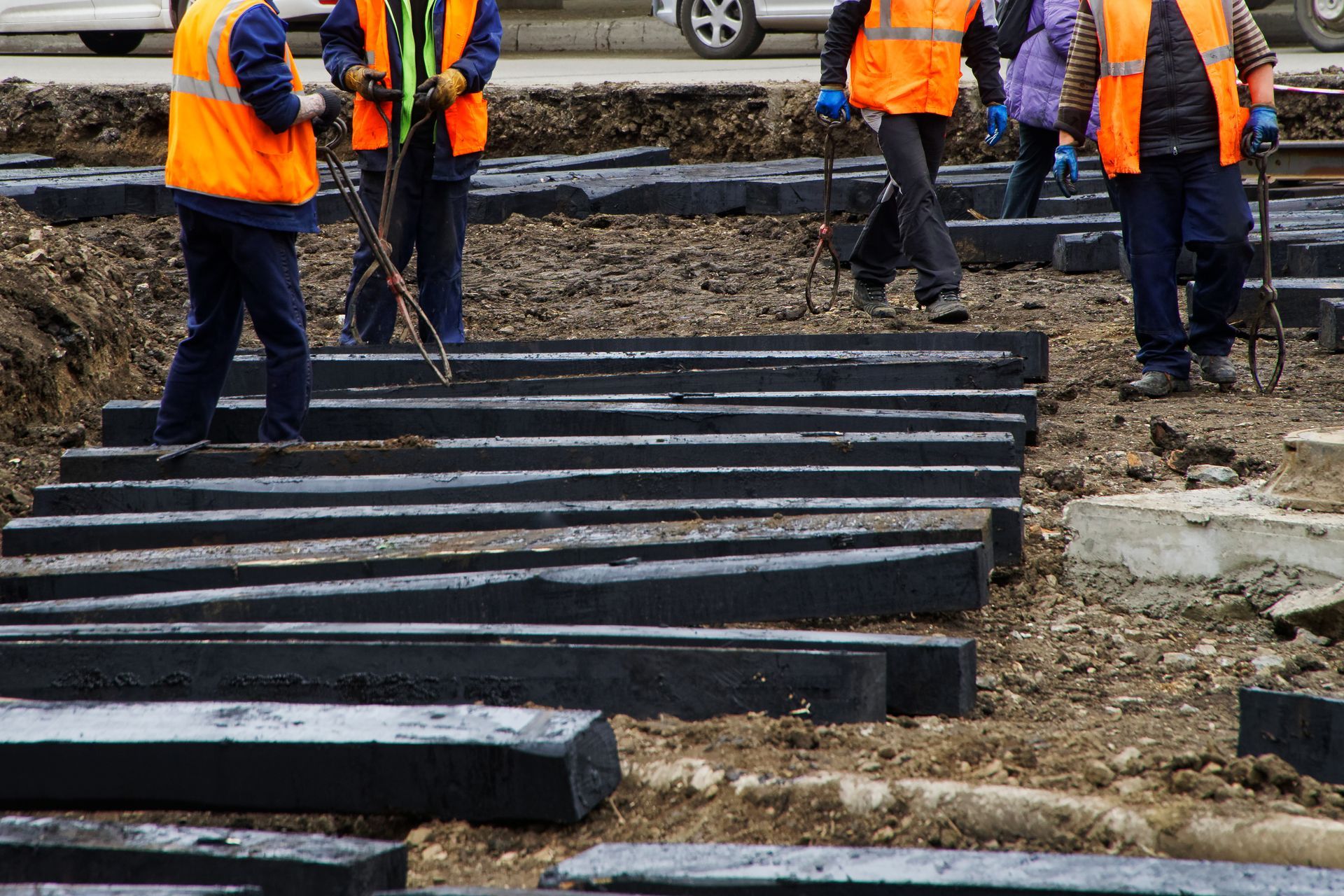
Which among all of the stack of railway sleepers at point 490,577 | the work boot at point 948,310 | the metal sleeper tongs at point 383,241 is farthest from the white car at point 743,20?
the stack of railway sleepers at point 490,577

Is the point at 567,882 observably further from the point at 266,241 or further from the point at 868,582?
the point at 266,241

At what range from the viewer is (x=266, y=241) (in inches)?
165

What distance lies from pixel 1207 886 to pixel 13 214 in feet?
19.6

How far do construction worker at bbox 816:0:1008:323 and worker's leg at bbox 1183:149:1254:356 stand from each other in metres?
1.53

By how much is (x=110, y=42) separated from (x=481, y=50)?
40.4ft

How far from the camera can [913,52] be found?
6.54 meters

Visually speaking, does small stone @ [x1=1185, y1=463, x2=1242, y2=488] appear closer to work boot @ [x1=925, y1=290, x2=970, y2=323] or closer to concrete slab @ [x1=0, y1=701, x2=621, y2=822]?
work boot @ [x1=925, y1=290, x2=970, y2=323]

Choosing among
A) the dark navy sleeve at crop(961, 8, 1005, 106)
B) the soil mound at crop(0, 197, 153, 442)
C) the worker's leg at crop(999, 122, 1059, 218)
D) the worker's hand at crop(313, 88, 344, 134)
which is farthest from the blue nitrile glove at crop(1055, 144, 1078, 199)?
the soil mound at crop(0, 197, 153, 442)

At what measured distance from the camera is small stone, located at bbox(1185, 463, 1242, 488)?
420 centimetres

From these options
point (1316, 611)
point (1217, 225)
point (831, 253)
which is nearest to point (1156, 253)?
point (1217, 225)

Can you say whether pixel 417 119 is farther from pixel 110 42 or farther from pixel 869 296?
pixel 110 42

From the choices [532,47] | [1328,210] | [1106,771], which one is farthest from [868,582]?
[532,47]

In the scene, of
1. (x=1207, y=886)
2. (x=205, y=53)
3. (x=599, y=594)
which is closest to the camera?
(x=1207, y=886)

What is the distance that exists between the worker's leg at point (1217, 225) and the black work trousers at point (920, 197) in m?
1.52
